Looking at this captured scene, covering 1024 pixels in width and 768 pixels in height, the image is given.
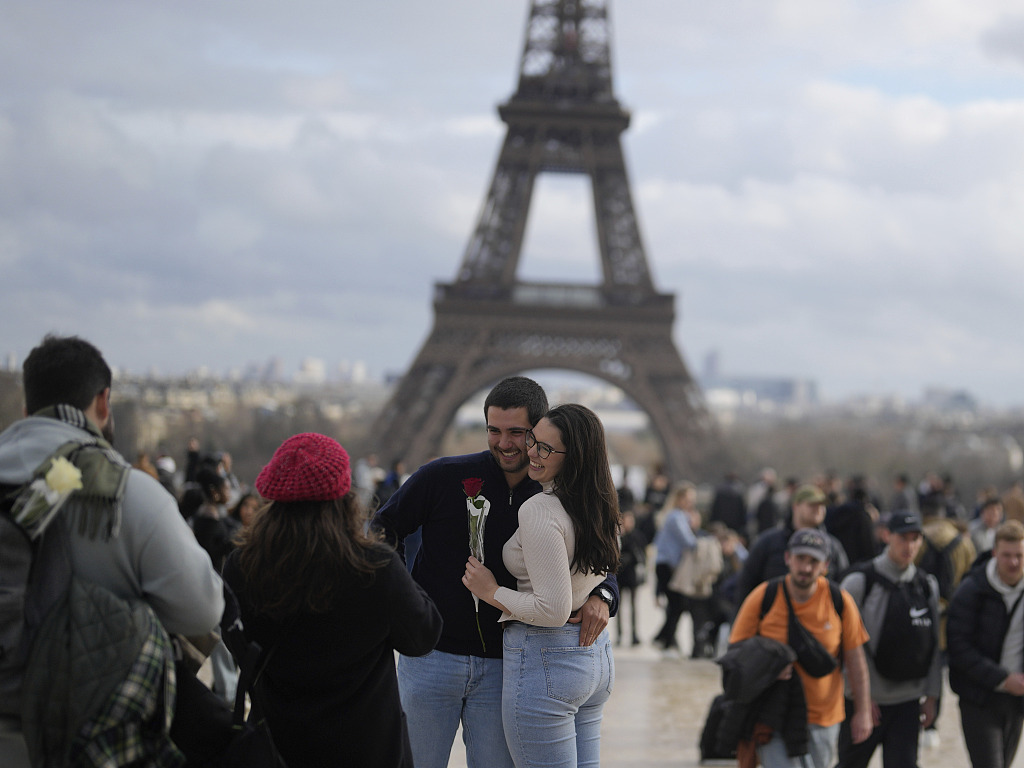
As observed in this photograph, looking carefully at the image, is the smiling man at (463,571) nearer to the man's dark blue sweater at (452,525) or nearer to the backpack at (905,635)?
the man's dark blue sweater at (452,525)

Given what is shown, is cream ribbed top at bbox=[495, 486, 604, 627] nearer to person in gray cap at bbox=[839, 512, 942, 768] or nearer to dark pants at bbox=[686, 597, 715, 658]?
person in gray cap at bbox=[839, 512, 942, 768]

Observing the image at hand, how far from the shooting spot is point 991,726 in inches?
199

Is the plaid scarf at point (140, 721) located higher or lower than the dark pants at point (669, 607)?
higher

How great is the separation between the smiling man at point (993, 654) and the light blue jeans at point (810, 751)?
3.04 ft

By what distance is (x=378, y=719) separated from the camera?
282 centimetres

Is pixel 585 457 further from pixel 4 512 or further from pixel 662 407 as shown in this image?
pixel 662 407

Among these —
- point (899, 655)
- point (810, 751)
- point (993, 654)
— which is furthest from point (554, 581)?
point (993, 654)

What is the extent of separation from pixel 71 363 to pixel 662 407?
2696 cm

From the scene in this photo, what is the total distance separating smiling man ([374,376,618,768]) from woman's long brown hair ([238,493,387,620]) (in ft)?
2.29

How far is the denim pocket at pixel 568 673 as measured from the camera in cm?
313

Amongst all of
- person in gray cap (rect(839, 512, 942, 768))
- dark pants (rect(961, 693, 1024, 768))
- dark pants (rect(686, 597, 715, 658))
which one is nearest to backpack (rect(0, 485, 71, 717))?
person in gray cap (rect(839, 512, 942, 768))

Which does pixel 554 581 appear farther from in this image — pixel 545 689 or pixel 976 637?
pixel 976 637

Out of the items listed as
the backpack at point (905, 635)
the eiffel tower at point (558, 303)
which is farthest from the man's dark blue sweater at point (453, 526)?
the eiffel tower at point (558, 303)

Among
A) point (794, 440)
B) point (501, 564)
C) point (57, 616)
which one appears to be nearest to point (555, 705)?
point (501, 564)
